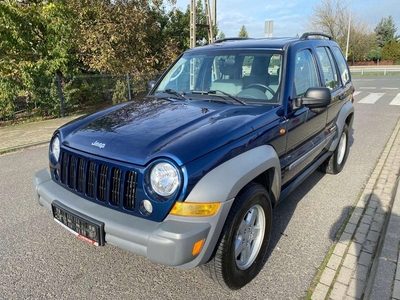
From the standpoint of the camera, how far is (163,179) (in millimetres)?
2057

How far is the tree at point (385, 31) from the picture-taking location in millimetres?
58719

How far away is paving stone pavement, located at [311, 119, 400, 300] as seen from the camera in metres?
2.44

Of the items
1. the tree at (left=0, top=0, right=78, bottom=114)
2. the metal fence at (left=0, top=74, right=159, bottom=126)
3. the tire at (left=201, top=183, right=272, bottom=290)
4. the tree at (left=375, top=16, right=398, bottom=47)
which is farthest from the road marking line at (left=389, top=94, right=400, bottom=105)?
the tree at (left=375, top=16, right=398, bottom=47)

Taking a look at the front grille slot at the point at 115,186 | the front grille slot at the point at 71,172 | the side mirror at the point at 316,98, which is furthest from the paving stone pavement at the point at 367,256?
the front grille slot at the point at 71,172

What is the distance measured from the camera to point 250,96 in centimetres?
313

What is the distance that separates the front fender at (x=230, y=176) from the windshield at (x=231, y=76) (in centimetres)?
79

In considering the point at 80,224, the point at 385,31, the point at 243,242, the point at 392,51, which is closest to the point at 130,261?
the point at 80,224

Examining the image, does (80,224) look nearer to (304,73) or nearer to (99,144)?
(99,144)

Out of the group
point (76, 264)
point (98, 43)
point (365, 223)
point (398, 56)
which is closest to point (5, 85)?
point (98, 43)

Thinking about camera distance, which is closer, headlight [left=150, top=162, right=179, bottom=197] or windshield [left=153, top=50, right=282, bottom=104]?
headlight [left=150, top=162, right=179, bottom=197]

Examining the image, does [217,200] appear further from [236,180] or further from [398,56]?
[398,56]

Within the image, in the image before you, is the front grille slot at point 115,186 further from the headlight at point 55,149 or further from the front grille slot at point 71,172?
the headlight at point 55,149

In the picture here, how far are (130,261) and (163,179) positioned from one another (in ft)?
3.92

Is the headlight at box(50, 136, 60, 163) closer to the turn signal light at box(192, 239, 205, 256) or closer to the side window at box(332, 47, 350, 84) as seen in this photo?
the turn signal light at box(192, 239, 205, 256)
